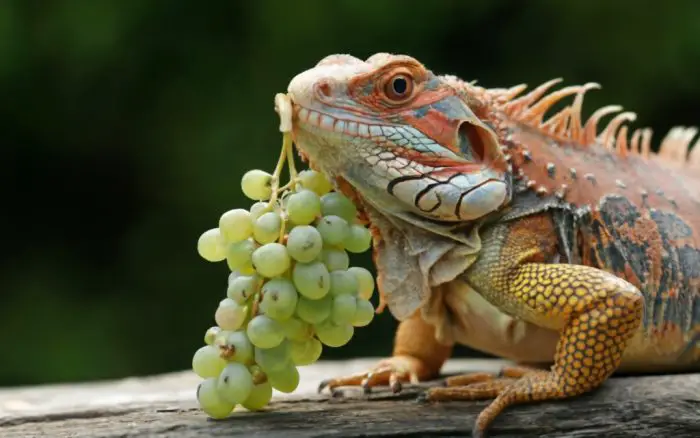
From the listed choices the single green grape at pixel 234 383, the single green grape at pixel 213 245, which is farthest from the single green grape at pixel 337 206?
the single green grape at pixel 234 383

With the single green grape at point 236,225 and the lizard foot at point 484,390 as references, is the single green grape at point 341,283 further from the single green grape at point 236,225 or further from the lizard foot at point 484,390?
the lizard foot at point 484,390

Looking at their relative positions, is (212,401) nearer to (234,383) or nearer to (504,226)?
(234,383)

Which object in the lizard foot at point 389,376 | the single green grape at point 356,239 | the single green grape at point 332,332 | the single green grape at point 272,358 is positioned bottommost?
the lizard foot at point 389,376

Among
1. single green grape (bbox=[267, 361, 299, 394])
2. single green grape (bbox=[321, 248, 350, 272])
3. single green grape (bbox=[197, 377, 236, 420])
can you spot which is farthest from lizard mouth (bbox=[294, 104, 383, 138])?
single green grape (bbox=[197, 377, 236, 420])

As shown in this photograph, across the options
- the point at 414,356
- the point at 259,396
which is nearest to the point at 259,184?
the point at 259,396

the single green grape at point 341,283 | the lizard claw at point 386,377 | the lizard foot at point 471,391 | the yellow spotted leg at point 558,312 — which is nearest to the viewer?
the single green grape at point 341,283

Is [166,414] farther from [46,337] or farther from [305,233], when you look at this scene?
[46,337]
